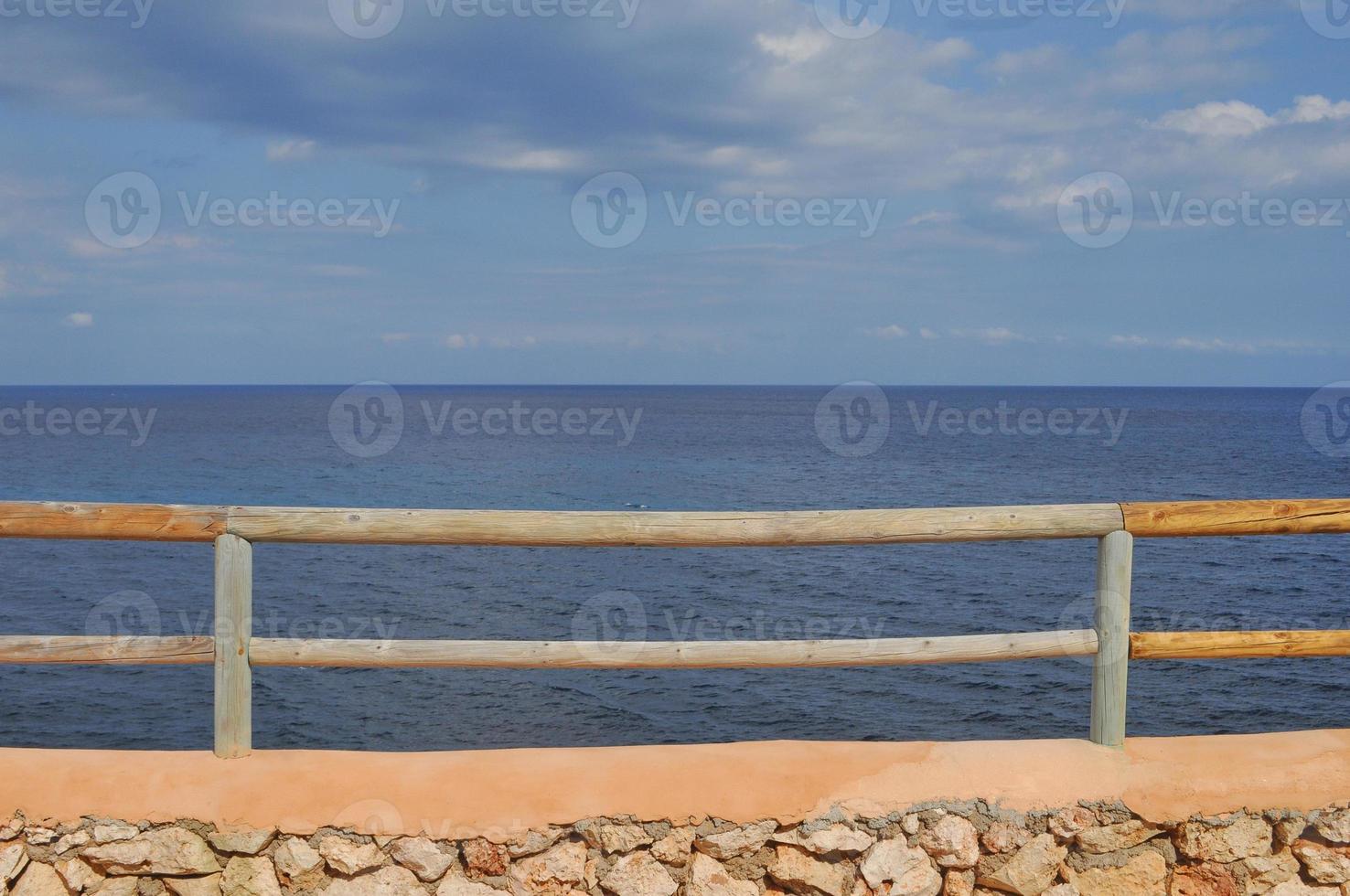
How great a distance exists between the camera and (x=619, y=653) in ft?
13.1

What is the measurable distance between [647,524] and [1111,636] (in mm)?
1916

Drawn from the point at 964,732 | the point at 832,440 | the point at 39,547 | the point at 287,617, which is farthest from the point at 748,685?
the point at 832,440

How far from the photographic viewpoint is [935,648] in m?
4.09

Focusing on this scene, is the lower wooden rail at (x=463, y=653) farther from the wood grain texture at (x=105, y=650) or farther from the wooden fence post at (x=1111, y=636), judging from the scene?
the wooden fence post at (x=1111, y=636)

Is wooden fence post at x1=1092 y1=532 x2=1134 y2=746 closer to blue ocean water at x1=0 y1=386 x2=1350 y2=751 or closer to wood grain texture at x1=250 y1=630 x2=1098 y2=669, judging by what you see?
wood grain texture at x1=250 y1=630 x2=1098 y2=669

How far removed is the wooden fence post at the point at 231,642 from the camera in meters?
3.90

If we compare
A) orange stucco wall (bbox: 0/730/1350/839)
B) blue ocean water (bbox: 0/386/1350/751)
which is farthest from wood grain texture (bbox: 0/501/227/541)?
blue ocean water (bbox: 0/386/1350/751)

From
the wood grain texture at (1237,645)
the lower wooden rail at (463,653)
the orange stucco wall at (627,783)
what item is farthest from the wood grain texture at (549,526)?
the orange stucco wall at (627,783)

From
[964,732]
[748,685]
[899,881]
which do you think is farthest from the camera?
[748,685]

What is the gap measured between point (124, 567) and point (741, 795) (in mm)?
26382

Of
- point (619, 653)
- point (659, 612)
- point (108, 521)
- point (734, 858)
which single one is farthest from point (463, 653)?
point (659, 612)

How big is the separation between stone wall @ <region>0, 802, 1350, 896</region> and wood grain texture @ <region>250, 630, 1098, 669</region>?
575mm

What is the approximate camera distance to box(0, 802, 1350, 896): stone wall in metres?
3.71

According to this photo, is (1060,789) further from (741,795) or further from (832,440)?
(832,440)
